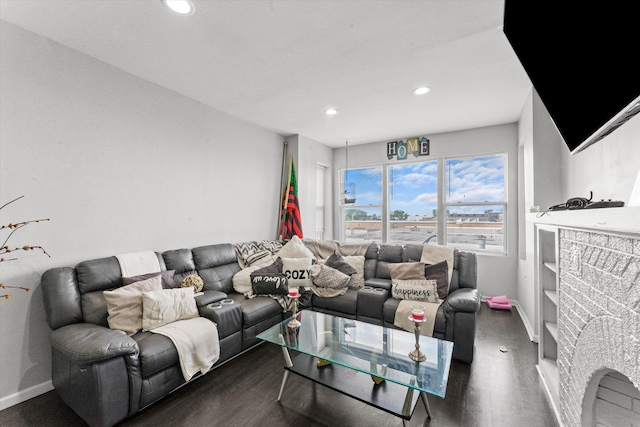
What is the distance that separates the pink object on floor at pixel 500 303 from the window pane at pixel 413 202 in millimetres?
1206

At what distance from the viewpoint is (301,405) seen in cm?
199

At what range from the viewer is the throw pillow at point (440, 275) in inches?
117

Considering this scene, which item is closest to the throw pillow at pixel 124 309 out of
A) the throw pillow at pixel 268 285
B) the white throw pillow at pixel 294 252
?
the throw pillow at pixel 268 285

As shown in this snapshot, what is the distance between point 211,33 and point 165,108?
51.7 inches

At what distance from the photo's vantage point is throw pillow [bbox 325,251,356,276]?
11.3ft

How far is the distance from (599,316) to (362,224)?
14.5 ft

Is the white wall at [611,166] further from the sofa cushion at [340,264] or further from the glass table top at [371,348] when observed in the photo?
the sofa cushion at [340,264]

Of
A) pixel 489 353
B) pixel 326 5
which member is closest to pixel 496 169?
pixel 489 353

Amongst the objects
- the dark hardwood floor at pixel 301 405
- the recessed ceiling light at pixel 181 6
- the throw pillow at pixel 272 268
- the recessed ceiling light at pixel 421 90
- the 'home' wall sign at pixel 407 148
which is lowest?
the dark hardwood floor at pixel 301 405

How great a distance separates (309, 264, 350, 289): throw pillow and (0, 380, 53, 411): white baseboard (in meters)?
2.45

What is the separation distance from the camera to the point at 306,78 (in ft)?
9.12

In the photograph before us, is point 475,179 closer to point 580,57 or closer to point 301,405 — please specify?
point 580,57

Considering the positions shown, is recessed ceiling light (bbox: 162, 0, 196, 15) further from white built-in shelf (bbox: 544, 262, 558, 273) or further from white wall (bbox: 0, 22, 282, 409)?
white built-in shelf (bbox: 544, 262, 558, 273)

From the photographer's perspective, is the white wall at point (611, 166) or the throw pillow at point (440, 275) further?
the throw pillow at point (440, 275)
